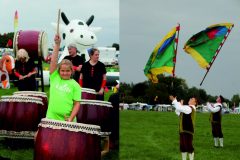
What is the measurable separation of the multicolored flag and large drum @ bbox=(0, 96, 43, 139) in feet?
4.10

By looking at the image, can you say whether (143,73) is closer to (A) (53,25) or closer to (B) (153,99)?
(B) (153,99)

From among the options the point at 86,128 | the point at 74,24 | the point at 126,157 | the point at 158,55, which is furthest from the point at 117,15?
the point at 86,128

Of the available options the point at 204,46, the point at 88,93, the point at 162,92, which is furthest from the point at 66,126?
the point at 204,46

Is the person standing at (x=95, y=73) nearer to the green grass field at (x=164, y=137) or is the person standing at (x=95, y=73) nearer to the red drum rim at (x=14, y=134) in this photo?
the green grass field at (x=164, y=137)

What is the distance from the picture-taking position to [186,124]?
16.1 ft

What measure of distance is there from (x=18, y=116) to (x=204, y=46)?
2.11 metres

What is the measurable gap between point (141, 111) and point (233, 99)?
1050 mm

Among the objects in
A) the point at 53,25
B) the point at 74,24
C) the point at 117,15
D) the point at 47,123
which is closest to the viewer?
the point at 47,123

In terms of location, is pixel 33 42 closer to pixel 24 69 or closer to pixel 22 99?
pixel 24 69

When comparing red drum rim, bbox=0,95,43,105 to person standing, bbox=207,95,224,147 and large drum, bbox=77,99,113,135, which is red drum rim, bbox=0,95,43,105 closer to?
large drum, bbox=77,99,113,135

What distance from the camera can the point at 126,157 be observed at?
5.01 meters

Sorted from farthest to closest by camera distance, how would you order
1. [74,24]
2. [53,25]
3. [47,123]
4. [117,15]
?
[74,24] < [53,25] < [117,15] < [47,123]

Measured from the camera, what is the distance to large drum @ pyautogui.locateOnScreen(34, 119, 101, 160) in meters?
3.30

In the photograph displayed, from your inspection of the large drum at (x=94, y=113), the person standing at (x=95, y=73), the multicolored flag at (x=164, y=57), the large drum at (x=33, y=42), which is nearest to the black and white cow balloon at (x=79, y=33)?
the large drum at (x=33, y=42)
